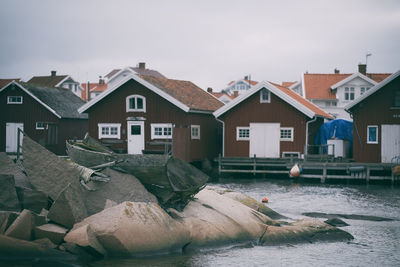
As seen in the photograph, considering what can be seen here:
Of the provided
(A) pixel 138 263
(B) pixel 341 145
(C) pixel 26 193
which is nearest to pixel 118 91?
(B) pixel 341 145

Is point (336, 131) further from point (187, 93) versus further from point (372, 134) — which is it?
point (187, 93)

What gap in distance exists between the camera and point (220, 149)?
3947 cm

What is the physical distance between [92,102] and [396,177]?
58.9ft

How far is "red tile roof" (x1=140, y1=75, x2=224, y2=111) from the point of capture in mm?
35156

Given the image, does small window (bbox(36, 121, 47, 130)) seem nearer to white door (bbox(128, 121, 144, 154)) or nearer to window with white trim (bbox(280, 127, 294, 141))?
white door (bbox(128, 121, 144, 154))

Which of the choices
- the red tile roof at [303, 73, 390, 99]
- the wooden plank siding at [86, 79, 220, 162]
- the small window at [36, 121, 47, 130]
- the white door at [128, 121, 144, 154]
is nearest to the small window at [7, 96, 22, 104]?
the small window at [36, 121, 47, 130]

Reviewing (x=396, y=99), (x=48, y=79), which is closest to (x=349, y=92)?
(x=396, y=99)

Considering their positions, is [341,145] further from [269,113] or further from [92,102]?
[92,102]

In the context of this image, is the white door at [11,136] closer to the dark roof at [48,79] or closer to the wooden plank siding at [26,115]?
the wooden plank siding at [26,115]

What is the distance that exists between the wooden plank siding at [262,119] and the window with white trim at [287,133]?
18 cm

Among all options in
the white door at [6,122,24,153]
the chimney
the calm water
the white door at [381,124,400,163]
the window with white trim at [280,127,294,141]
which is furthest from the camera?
the chimney

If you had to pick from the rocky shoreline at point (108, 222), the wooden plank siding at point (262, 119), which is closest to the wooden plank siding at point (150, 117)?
the wooden plank siding at point (262, 119)

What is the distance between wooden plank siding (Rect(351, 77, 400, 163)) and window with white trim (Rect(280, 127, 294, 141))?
353 cm

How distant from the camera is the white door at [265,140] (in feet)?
112
